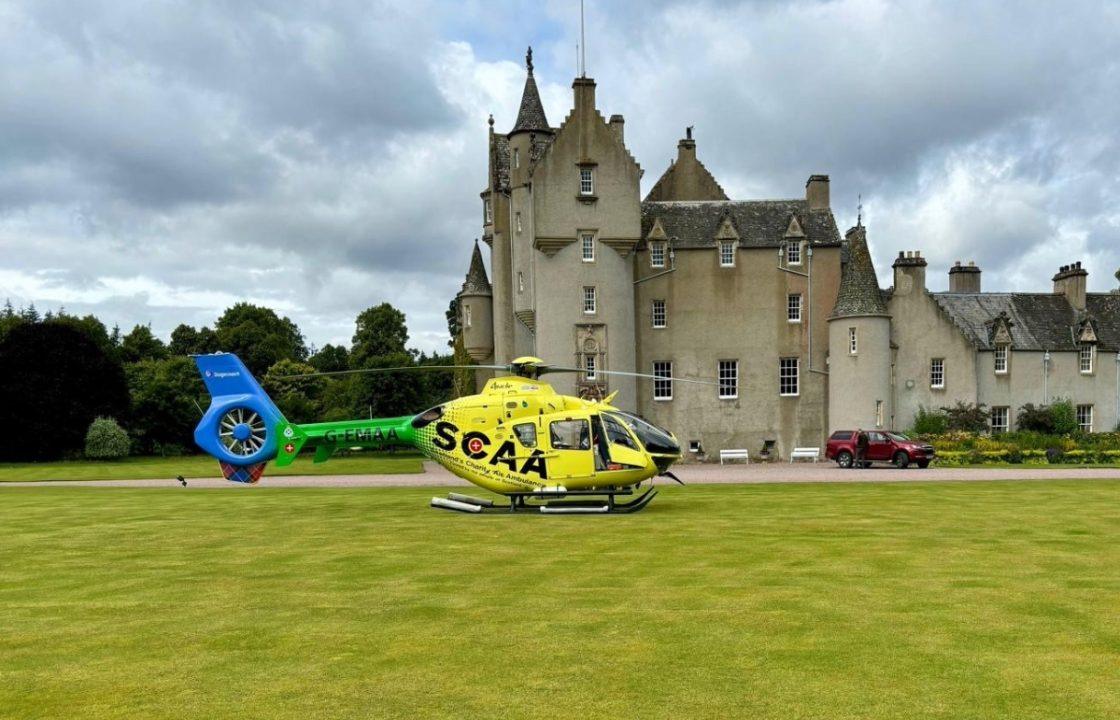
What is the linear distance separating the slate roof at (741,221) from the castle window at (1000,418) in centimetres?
1339

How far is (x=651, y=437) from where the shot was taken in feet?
75.0

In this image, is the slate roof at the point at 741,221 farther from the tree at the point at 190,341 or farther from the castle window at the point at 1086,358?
the tree at the point at 190,341

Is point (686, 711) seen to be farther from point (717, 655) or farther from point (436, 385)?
point (436, 385)

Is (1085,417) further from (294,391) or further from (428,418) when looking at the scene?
(294,391)

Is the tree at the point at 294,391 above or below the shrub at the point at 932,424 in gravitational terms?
above

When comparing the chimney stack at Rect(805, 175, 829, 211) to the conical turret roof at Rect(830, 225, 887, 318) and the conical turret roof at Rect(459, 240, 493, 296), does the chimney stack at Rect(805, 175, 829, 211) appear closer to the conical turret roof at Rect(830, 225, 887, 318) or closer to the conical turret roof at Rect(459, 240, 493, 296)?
the conical turret roof at Rect(830, 225, 887, 318)

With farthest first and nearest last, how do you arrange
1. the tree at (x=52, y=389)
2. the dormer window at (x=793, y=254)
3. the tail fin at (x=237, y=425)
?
the tree at (x=52, y=389)
the dormer window at (x=793, y=254)
the tail fin at (x=237, y=425)

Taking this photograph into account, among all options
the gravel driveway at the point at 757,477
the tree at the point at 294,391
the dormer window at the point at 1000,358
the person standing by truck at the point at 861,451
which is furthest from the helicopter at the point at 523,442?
the tree at the point at 294,391

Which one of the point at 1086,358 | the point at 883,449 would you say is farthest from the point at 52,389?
the point at 1086,358

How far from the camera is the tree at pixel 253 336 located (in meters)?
101

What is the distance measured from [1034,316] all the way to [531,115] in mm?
31970

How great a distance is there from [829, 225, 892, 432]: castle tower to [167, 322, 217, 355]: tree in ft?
234

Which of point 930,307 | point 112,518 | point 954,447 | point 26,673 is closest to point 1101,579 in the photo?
point 26,673

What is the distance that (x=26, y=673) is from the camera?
927 cm
